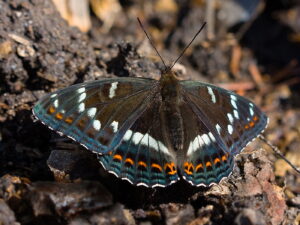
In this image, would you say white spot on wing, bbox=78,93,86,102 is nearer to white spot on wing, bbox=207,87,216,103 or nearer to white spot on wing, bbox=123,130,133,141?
white spot on wing, bbox=123,130,133,141

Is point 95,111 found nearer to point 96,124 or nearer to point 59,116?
point 96,124

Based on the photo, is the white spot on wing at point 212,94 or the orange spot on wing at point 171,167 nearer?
the orange spot on wing at point 171,167

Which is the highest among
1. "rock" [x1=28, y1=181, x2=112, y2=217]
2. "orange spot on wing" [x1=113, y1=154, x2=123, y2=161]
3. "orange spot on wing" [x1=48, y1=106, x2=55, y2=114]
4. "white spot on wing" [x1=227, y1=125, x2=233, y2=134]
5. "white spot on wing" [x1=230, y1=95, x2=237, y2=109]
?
"white spot on wing" [x1=230, y1=95, x2=237, y2=109]

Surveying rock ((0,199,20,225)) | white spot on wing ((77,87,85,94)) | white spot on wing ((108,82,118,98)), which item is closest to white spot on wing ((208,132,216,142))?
white spot on wing ((108,82,118,98))

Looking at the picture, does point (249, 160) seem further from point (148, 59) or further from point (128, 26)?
point (128, 26)

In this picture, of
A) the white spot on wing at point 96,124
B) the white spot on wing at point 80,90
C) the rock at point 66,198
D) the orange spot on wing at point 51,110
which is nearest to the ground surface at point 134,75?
the rock at point 66,198

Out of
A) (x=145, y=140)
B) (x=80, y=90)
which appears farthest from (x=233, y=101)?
(x=80, y=90)

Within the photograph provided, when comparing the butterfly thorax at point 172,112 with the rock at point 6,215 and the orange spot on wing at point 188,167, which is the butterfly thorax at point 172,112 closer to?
the orange spot on wing at point 188,167
